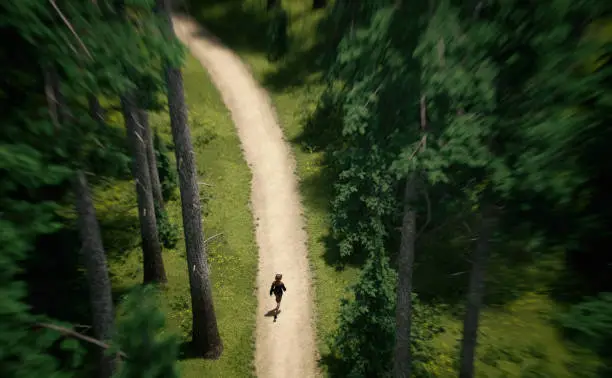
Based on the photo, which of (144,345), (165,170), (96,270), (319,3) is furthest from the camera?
(319,3)

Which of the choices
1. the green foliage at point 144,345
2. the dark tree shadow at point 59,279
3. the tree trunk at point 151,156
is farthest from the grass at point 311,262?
the green foliage at point 144,345

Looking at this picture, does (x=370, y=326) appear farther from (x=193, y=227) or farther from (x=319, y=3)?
(x=319, y=3)

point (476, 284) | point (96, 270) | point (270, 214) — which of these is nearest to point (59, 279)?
point (96, 270)

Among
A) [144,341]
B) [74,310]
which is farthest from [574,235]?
[74,310]

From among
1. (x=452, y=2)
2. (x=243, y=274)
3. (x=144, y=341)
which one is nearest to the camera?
(x=144, y=341)

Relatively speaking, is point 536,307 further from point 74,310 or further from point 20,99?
point 20,99
